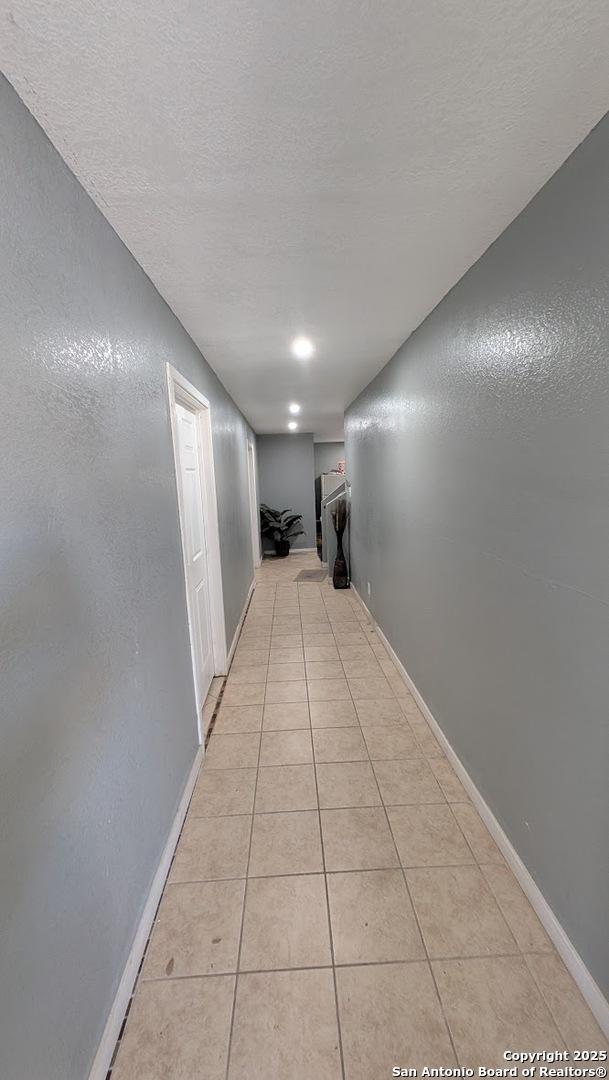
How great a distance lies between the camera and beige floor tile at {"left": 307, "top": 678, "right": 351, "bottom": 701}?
2535mm

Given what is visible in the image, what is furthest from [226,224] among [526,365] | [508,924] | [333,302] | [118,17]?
[508,924]

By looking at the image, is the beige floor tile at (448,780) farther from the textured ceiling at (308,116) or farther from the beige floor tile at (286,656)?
the textured ceiling at (308,116)

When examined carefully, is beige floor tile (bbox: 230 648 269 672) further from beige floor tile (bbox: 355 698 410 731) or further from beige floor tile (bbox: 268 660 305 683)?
beige floor tile (bbox: 355 698 410 731)

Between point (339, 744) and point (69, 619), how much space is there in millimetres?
1683

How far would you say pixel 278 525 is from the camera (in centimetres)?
713

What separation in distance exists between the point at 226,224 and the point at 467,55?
0.74 meters

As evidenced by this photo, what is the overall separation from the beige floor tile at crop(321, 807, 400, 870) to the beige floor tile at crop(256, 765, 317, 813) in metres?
0.12

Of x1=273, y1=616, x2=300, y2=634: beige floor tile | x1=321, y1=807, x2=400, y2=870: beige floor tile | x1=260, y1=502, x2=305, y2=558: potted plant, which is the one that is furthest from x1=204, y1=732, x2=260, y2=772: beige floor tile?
x1=260, y1=502, x2=305, y2=558: potted plant

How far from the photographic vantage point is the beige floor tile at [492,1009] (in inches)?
38.1

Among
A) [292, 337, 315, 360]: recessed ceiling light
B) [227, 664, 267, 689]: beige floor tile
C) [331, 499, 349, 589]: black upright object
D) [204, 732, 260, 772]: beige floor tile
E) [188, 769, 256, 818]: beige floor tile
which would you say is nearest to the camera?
[188, 769, 256, 818]: beige floor tile

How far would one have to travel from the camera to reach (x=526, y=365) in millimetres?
1206

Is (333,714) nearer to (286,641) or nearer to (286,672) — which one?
(286,672)

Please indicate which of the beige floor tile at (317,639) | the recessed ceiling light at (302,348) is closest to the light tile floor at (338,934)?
the beige floor tile at (317,639)

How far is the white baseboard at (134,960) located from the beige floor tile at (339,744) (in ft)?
2.38
